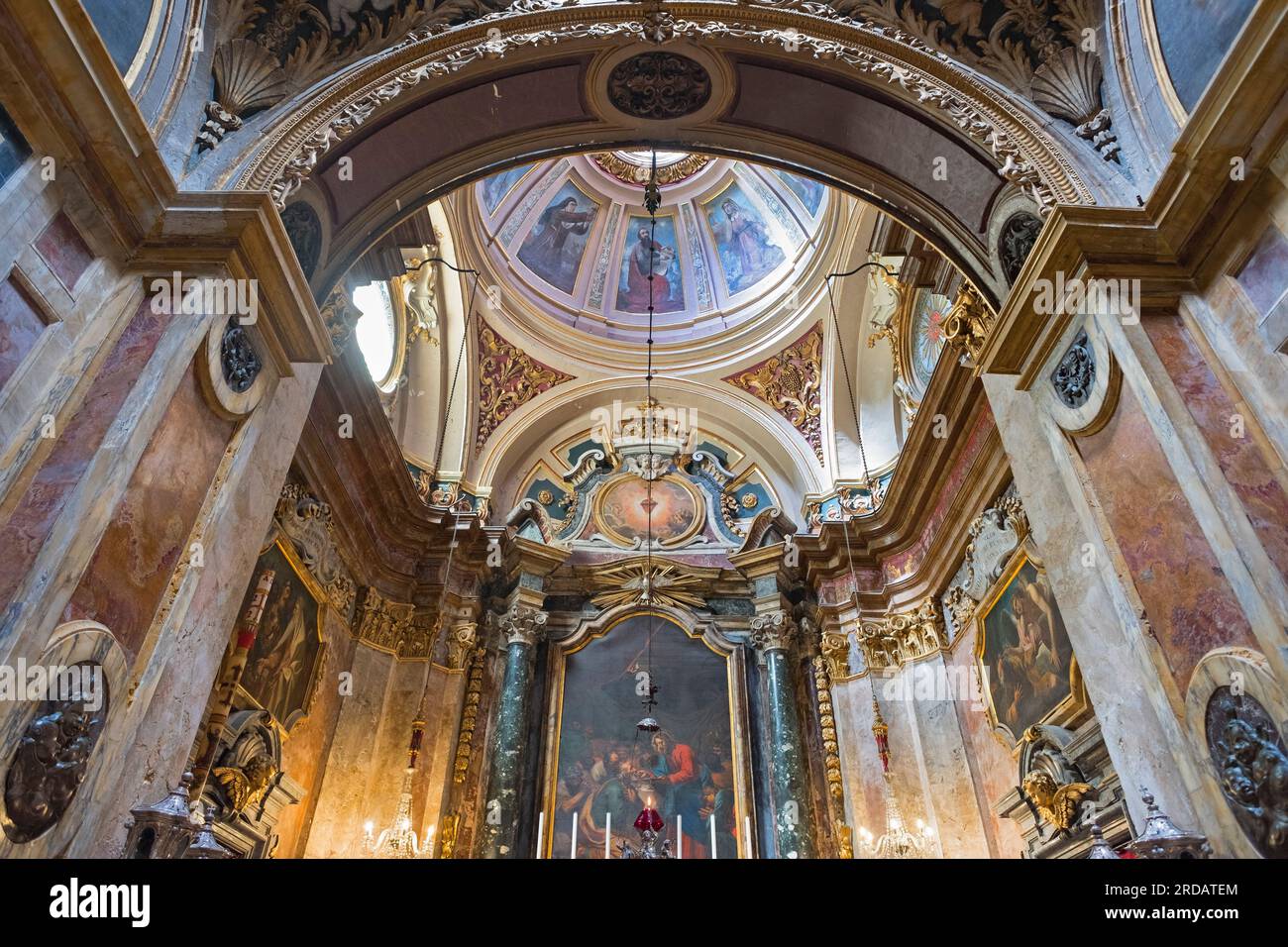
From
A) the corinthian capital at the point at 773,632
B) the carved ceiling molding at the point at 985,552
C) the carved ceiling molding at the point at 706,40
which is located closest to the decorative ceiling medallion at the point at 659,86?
the carved ceiling molding at the point at 706,40

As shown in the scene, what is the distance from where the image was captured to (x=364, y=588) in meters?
10.3

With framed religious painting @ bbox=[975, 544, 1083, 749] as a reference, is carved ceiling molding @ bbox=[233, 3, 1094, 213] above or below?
above

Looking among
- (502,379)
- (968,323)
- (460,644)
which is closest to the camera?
(968,323)

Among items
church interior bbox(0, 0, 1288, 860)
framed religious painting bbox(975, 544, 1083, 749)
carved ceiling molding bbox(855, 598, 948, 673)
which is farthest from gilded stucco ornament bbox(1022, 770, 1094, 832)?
carved ceiling molding bbox(855, 598, 948, 673)

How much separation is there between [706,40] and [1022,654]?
650cm

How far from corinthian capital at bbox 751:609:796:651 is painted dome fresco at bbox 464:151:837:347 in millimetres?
5523

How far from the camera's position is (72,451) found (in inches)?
157

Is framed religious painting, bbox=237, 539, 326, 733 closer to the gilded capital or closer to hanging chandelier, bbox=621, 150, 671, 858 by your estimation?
the gilded capital

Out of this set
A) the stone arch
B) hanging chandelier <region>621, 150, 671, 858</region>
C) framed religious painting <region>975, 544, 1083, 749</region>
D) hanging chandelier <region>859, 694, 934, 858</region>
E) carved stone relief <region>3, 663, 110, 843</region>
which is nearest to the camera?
carved stone relief <region>3, 663, 110, 843</region>

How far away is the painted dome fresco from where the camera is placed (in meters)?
14.2

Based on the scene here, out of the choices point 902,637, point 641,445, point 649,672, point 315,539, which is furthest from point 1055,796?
point 641,445

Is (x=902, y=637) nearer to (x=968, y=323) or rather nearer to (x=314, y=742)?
(x=968, y=323)

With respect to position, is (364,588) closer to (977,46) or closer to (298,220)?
(298,220)
